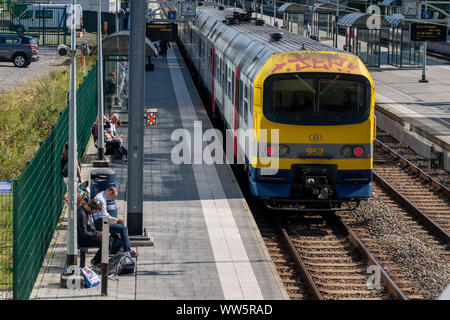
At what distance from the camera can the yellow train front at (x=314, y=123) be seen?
15.3 m

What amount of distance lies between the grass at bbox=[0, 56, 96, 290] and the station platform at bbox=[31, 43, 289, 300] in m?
0.85

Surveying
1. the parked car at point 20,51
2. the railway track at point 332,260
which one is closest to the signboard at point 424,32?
the parked car at point 20,51

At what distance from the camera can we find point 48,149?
13750 mm

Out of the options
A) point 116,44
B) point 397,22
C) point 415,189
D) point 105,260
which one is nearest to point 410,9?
point 397,22

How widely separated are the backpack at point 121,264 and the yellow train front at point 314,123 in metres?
3.96

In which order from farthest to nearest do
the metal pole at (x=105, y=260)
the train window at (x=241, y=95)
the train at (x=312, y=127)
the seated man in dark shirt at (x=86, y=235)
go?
the train window at (x=241, y=95) → the train at (x=312, y=127) → the seated man in dark shirt at (x=86, y=235) → the metal pole at (x=105, y=260)

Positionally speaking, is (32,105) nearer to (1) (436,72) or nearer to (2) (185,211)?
(2) (185,211)

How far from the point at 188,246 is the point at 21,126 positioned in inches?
452

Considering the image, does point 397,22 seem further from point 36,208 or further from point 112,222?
point 36,208

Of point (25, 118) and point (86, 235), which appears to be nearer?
point (86, 235)

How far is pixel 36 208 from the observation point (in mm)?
11898

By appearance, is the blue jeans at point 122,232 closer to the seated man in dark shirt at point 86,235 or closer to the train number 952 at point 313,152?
the seated man in dark shirt at point 86,235

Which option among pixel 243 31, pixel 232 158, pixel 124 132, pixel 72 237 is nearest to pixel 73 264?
pixel 72 237

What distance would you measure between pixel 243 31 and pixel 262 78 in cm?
669
